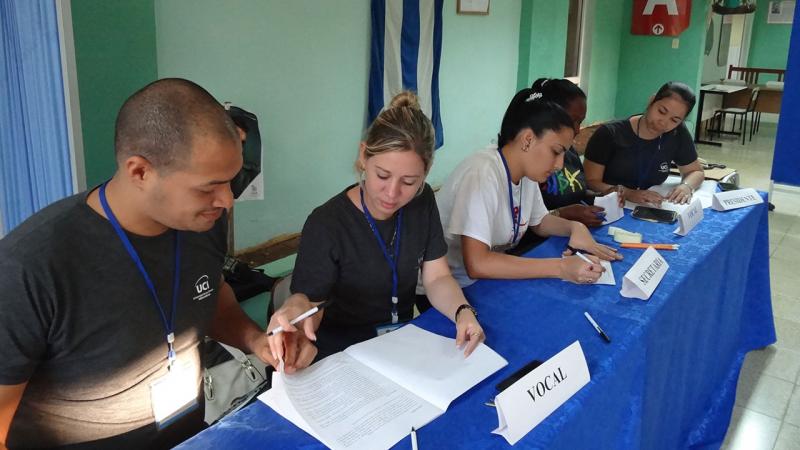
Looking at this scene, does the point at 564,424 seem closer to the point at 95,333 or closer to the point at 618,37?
the point at 95,333

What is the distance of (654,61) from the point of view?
752cm

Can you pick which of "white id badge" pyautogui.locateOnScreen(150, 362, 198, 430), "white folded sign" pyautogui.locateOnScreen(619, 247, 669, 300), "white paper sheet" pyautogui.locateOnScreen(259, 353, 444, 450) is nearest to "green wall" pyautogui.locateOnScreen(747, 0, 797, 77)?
"white folded sign" pyautogui.locateOnScreen(619, 247, 669, 300)

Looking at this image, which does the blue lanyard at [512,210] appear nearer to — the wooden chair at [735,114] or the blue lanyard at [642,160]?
the blue lanyard at [642,160]

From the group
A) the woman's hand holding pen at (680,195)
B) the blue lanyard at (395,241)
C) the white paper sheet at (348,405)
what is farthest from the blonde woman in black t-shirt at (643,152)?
the white paper sheet at (348,405)

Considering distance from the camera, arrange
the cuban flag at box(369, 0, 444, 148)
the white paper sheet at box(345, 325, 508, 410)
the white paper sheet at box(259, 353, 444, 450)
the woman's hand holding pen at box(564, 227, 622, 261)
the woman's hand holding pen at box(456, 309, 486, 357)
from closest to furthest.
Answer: the white paper sheet at box(259, 353, 444, 450), the white paper sheet at box(345, 325, 508, 410), the woman's hand holding pen at box(456, 309, 486, 357), the woman's hand holding pen at box(564, 227, 622, 261), the cuban flag at box(369, 0, 444, 148)

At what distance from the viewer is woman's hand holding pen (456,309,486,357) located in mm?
1222

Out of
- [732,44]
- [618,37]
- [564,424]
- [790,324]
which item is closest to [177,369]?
[564,424]

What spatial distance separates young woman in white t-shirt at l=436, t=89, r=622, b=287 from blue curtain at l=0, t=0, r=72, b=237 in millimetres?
1181

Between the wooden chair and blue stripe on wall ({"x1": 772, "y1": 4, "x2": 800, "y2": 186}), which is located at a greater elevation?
blue stripe on wall ({"x1": 772, "y1": 4, "x2": 800, "y2": 186})

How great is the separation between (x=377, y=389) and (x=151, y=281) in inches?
17.6

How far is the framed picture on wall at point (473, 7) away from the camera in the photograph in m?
4.73

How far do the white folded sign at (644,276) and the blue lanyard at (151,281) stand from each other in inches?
42.2

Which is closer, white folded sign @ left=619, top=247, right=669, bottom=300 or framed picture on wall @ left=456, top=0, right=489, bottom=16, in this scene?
white folded sign @ left=619, top=247, right=669, bottom=300

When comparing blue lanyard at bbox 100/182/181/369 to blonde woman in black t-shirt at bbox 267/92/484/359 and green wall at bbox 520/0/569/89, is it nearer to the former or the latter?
blonde woman in black t-shirt at bbox 267/92/484/359
